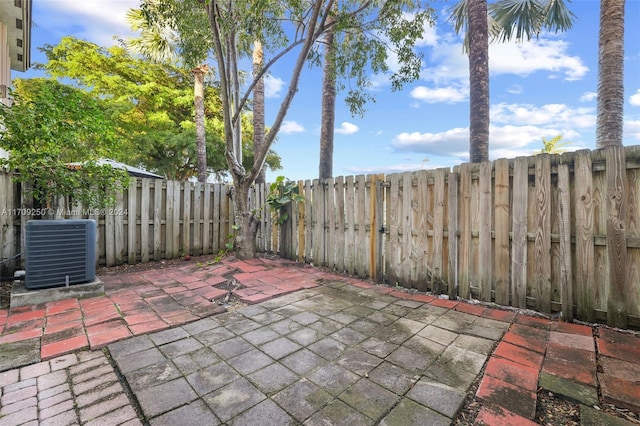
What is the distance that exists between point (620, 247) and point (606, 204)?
36cm

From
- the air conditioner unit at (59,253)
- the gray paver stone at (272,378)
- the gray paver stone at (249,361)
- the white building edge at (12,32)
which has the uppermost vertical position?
the white building edge at (12,32)

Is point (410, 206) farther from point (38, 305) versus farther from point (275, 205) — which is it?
point (38, 305)

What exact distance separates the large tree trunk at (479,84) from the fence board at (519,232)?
2.41m

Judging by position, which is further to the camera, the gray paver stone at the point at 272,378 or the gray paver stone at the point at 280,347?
the gray paver stone at the point at 280,347

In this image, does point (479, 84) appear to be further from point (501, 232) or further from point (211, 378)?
point (211, 378)

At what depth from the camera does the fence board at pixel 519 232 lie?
279 cm

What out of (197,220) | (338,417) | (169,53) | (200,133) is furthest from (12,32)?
(338,417)

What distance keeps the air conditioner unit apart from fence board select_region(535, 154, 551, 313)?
15.8 ft

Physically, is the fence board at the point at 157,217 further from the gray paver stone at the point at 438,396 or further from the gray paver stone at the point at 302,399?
the gray paver stone at the point at 438,396

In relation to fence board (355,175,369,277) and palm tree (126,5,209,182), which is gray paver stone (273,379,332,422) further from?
palm tree (126,5,209,182)

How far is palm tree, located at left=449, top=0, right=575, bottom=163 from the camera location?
5.02 m

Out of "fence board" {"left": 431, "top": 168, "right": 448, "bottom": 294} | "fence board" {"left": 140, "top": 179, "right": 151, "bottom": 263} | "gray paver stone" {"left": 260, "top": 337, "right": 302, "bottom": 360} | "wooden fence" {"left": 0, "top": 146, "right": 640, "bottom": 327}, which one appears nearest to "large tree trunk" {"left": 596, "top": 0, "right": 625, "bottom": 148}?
"wooden fence" {"left": 0, "top": 146, "right": 640, "bottom": 327}

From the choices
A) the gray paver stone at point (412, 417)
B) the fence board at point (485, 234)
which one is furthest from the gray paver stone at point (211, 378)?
the fence board at point (485, 234)

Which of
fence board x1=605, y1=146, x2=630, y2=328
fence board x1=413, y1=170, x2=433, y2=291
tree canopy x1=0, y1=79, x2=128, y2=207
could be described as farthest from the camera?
fence board x1=413, y1=170, x2=433, y2=291
